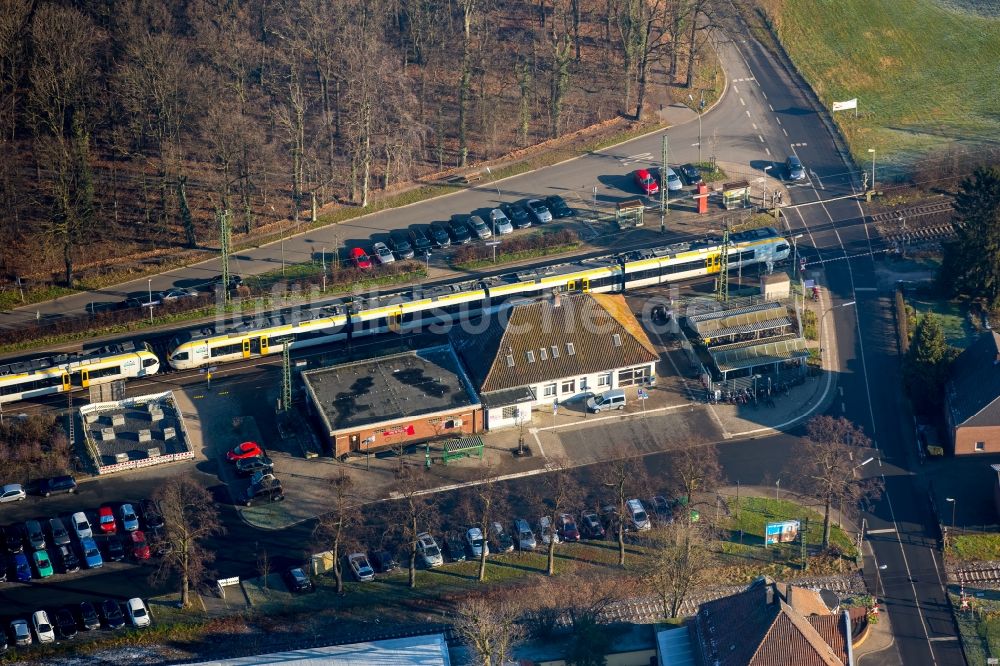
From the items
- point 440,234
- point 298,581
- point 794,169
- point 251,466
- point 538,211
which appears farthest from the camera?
point 794,169

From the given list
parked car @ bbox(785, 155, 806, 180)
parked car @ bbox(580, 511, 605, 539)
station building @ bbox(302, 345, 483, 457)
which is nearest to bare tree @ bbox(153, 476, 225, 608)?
station building @ bbox(302, 345, 483, 457)

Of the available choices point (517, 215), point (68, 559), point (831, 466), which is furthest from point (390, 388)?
point (831, 466)

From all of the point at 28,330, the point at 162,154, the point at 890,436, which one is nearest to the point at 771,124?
the point at 890,436

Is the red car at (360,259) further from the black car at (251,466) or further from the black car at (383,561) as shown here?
the black car at (383,561)

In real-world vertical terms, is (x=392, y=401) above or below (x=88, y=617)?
above

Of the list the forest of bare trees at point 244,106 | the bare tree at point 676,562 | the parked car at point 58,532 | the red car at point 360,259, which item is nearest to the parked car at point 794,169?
the forest of bare trees at point 244,106

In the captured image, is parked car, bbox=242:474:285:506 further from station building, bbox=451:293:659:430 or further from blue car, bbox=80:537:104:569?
station building, bbox=451:293:659:430

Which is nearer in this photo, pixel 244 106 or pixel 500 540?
pixel 500 540

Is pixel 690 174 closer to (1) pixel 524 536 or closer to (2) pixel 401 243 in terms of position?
(2) pixel 401 243
